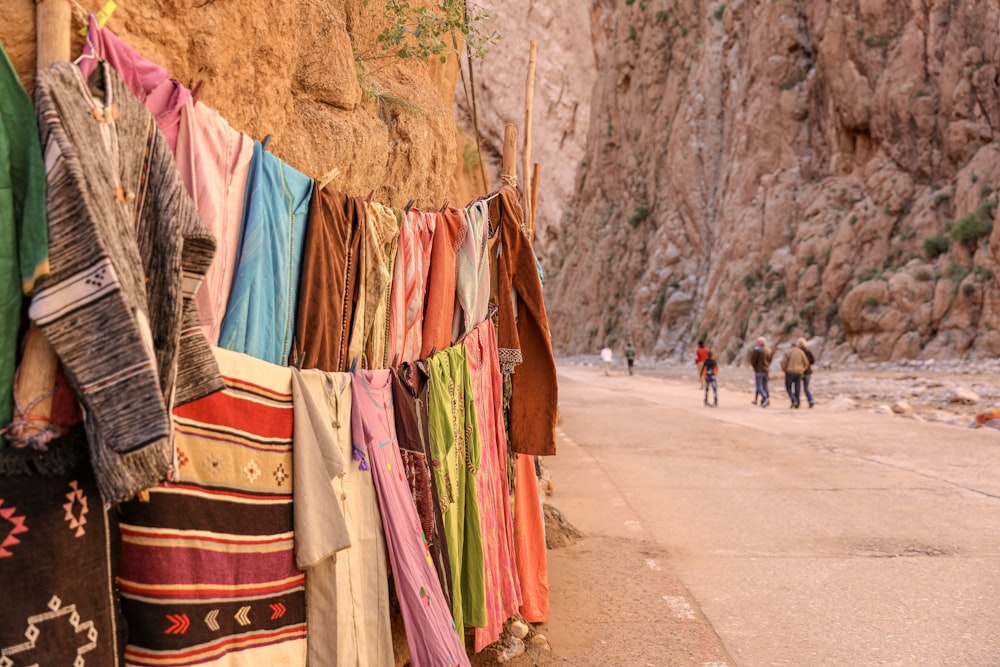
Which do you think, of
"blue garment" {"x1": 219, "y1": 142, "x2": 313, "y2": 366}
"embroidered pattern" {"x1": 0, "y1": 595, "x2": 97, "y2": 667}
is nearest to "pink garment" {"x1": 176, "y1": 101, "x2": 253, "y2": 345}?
"blue garment" {"x1": 219, "y1": 142, "x2": 313, "y2": 366}

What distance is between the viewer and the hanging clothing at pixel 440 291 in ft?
11.3

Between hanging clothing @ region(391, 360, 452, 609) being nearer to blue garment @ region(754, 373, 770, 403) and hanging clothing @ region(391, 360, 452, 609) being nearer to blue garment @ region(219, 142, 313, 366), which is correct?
blue garment @ region(219, 142, 313, 366)

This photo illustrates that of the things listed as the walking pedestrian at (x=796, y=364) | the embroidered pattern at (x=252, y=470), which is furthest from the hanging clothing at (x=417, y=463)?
the walking pedestrian at (x=796, y=364)

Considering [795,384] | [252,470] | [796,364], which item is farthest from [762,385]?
[252,470]

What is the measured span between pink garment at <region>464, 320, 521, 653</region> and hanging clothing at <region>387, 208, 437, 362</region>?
1.51 ft

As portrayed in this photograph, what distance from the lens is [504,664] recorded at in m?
3.76

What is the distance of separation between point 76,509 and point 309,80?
3.50m

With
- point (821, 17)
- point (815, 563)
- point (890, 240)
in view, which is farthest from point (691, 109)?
point (815, 563)

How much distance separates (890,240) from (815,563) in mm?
31328

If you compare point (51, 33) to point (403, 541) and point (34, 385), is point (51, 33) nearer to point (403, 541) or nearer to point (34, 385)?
point (34, 385)

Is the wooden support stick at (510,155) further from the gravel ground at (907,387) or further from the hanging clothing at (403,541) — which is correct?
the gravel ground at (907,387)

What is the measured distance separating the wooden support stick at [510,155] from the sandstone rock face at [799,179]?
26.9 meters

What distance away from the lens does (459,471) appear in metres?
3.47

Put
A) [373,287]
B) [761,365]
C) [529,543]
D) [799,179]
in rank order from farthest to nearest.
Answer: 1. [799,179]
2. [761,365]
3. [529,543]
4. [373,287]
